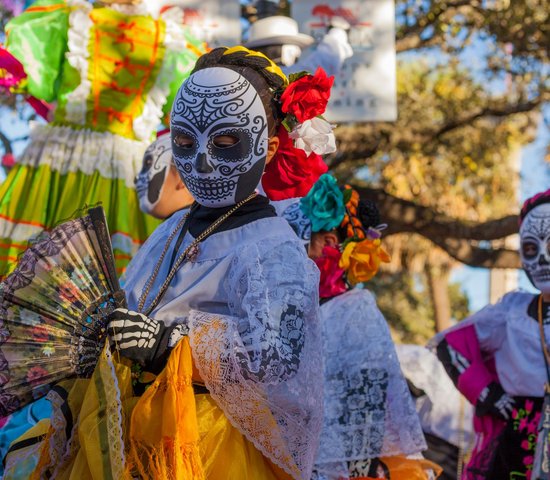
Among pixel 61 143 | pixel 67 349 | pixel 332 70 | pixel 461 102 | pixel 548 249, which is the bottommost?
pixel 67 349

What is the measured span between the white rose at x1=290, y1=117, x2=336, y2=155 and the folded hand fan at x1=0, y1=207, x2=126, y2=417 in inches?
29.7

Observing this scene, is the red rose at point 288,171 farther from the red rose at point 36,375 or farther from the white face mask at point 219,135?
the red rose at point 36,375

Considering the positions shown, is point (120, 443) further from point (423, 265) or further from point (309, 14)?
point (423, 265)

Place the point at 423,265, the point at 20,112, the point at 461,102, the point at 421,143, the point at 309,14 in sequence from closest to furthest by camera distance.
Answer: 1. the point at 309,14
2. the point at 20,112
3. the point at 421,143
4. the point at 461,102
5. the point at 423,265

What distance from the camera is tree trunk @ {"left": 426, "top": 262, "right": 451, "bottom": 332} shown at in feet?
47.9

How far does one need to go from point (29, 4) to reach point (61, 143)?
2.63 ft

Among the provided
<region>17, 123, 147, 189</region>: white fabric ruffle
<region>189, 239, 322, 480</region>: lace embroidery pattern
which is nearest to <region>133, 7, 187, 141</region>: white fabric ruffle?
<region>17, 123, 147, 189</region>: white fabric ruffle

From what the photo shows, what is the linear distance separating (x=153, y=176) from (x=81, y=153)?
2.37 ft

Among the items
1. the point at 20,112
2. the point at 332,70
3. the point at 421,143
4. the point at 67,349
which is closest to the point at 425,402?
the point at 332,70

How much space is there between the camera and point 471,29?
9.82m

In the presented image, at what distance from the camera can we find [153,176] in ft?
14.8

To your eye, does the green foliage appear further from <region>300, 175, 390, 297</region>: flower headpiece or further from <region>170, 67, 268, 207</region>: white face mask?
<region>170, 67, 268, 207</region>: white face mask

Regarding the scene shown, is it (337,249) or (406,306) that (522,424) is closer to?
(337,249)

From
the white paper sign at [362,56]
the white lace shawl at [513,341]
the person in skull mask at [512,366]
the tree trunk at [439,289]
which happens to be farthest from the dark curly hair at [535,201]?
the tree trunk at [439,289]
